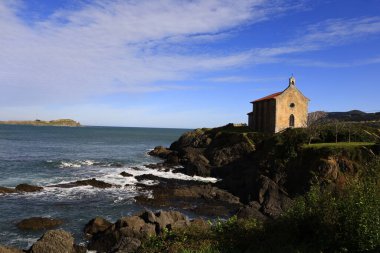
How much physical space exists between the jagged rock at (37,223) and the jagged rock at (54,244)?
5.45 metres

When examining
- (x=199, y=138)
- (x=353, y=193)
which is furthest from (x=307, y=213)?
(x=199, y=138)

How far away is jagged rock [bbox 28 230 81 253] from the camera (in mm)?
18906

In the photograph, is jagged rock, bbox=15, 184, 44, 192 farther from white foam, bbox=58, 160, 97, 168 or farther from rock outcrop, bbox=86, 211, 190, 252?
white foam, bbox=58, 160, 97, 168

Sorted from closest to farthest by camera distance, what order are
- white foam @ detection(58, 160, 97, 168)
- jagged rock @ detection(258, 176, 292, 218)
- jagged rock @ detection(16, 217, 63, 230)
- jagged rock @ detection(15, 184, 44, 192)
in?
jagged rock @ detection(16, 217, 63, 230) < jagged rock @ detection(258, 176, 292, 218) < jagged rock @ detection(15, 184, 44, 192) < white foam @ detection(58, 160, 97, 168)

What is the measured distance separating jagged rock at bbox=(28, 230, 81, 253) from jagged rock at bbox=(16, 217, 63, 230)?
5.45 metres

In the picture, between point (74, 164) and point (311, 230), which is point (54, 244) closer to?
point (311, 230)

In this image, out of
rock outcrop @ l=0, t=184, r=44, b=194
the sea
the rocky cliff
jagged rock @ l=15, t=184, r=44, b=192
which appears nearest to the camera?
the sea

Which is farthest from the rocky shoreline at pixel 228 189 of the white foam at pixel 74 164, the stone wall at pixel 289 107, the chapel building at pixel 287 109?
the white foam at pixel 74 164

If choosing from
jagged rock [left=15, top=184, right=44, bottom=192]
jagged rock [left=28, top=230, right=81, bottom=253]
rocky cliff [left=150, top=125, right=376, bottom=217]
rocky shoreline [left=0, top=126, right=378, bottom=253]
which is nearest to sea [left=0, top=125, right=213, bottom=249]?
jagged rock [left=15, top=184, right=44, bottom=192]

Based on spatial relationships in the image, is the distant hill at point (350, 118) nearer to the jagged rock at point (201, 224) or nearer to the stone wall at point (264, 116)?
the stone wall at point (264, 116)

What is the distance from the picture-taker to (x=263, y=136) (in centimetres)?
5541

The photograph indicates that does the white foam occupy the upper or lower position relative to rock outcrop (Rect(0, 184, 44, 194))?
upper

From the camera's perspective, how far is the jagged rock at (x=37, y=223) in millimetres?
24844

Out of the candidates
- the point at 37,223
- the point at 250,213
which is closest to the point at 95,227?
the point at 37,223
